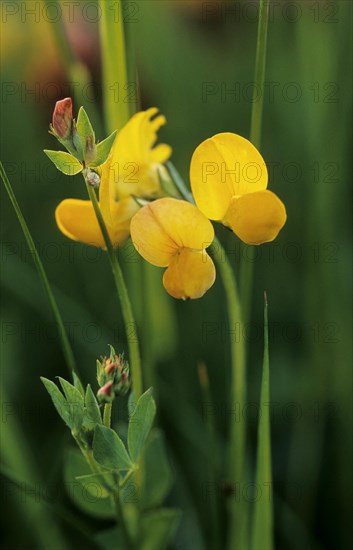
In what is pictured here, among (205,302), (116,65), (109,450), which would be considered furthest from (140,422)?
(205,302)

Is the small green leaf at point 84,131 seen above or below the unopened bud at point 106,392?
above

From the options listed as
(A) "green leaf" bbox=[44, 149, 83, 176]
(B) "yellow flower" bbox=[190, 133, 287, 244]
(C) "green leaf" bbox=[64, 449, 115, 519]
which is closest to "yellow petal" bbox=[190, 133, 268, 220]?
(B) "yellow flower" bbox=[190, 133, 287, 244]

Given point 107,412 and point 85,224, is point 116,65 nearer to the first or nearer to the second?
point 85,224

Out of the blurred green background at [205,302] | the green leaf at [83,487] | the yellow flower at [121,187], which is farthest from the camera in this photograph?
the blurred green background at [205,302]

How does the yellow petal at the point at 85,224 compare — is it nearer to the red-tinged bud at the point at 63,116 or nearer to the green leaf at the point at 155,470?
the red-tinged bud at the point at 63,116

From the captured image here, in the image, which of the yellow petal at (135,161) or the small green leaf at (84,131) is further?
the yellow petal at (135,161)

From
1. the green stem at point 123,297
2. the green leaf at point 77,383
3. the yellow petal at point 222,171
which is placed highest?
the yellow petal at point 222,171

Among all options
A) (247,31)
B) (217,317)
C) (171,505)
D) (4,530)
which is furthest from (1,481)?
(247,31)

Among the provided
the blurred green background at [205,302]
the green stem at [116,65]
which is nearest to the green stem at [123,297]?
the blurred green background at [205,302]

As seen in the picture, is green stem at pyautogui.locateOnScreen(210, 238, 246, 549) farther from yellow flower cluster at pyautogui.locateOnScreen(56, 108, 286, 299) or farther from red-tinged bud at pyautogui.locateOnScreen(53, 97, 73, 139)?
red-tinged bud at pyautogui.locateOnScreen(53, 97, 73, 139)
